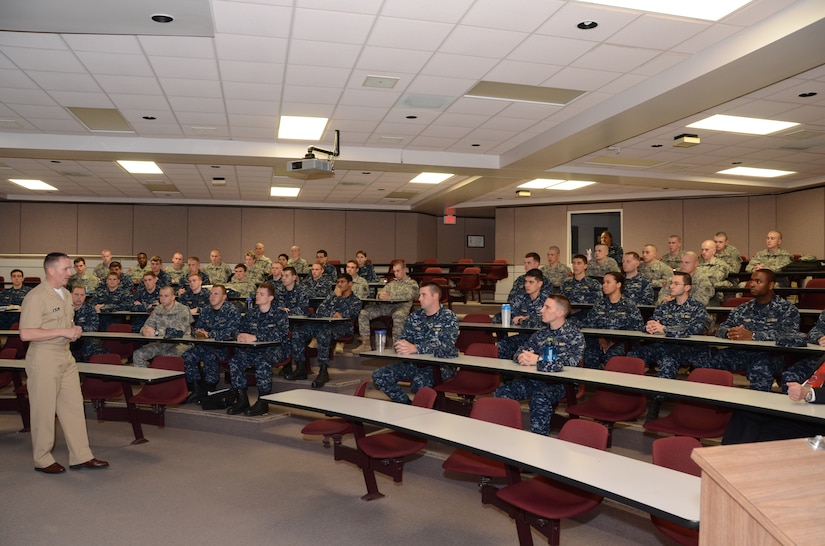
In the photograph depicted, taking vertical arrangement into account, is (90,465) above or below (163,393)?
below

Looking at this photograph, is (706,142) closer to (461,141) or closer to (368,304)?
(461,141)

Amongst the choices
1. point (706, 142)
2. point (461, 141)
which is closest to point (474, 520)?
point (461, 141)

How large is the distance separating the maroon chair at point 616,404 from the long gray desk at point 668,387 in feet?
0.87

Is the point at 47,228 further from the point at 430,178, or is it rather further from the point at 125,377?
the point at 125,377

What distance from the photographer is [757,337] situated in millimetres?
5355

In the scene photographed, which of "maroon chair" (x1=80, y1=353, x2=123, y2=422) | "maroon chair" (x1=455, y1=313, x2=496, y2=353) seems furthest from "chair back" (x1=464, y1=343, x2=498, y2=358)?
"maroon chair" (x1=80, y1=353, x2=123, y2=422)

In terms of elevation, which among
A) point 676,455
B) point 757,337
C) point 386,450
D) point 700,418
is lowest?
point 386,450

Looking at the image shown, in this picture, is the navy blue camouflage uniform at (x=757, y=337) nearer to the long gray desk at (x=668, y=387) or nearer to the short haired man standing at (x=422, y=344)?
the long gray desk at (x=668, y=387)

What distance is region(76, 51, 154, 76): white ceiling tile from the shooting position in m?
5.64

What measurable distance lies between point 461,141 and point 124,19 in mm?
5335

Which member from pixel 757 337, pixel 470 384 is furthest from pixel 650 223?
pixel 470 384

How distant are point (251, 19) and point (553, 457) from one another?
3.92m

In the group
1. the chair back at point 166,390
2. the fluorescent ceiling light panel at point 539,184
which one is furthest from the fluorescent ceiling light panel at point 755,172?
the chair back at point 166,390

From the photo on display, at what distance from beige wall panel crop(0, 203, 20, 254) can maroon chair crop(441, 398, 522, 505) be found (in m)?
15.5
